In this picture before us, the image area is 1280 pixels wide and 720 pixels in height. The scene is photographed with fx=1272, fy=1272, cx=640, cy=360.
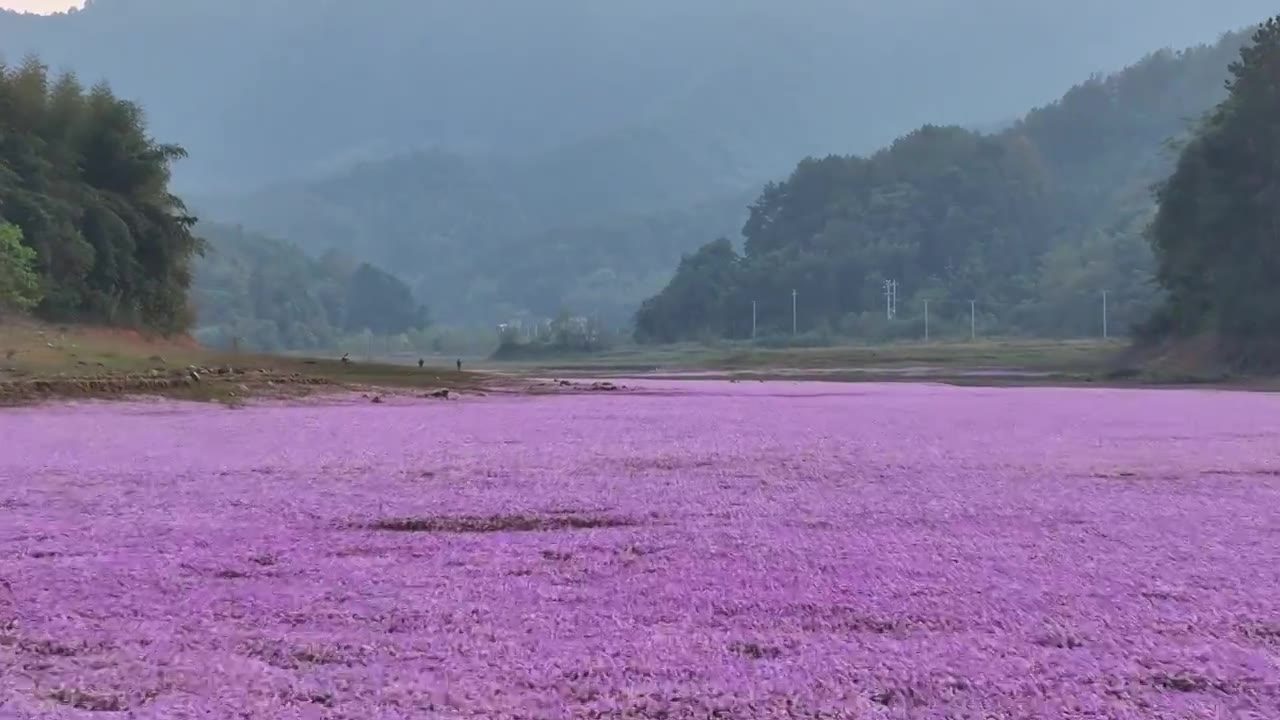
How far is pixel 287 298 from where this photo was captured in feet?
454

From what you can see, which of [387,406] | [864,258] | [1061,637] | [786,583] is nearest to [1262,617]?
[1061,637]

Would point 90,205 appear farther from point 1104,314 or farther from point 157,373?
point 1104,314

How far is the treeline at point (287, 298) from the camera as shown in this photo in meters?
125

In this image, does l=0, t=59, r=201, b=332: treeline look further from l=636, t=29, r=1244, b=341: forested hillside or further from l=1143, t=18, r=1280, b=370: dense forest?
l=636, t=29, r=1244, b=341: forested hillside

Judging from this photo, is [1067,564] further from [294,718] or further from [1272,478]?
[1272,478]

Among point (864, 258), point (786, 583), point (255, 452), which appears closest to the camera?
point (786, 583)

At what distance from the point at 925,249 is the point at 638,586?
104 metres

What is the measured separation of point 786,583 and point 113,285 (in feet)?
107

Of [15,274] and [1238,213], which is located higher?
[1238,213]

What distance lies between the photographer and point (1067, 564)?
5141mm

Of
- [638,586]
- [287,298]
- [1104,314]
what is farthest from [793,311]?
[638,586]

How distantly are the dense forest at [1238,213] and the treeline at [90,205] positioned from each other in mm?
33640

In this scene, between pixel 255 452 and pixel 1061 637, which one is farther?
pixel 255 452

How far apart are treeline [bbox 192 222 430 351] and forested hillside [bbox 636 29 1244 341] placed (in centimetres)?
4312
